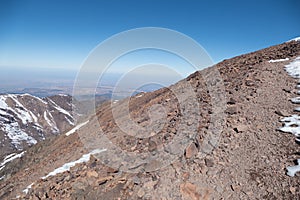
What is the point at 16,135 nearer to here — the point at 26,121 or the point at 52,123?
the point at 26,121

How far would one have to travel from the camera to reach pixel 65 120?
189 meters

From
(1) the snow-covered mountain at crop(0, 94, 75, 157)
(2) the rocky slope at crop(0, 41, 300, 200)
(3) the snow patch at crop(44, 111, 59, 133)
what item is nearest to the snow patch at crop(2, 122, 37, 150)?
(1) the snow-covered mountain at crop(0, 94, 75, 157)

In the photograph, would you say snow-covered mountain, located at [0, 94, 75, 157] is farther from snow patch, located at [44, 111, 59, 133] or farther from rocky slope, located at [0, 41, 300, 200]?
rocky slope, located at [0, 41, 300, 200]

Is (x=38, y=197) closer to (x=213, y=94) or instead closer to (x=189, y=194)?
(x=189, y=194)

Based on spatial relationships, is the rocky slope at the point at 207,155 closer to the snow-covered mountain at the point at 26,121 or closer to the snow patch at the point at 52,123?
the snow-covered mountain at the point at 26,121

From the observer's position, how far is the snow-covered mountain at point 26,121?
447 feet

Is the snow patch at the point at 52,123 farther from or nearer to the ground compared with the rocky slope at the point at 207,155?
nearer to the ground

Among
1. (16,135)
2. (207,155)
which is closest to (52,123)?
(16,135)

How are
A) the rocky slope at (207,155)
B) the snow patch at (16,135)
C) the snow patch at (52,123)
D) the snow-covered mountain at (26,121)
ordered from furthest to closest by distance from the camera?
1. the snow patch at (52,123)
2. the snow-covered mountain at (26,121)
3. the snow patch at (16,135)
4. the rocky slope at (207,155)

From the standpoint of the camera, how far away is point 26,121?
547 feet

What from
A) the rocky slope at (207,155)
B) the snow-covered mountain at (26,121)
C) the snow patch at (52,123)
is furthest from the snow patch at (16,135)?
the rocky slope at (207,155)

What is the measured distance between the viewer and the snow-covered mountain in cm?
13625

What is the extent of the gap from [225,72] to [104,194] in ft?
39.8

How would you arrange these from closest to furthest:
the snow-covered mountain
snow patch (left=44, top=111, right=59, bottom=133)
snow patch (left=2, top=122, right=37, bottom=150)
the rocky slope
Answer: the rocky slope < snow patch (left=2, top=122, right=37, bottom=150) < the snow-covered mountain < snow patch (left=44, top=111, right=59, bottom=133)
